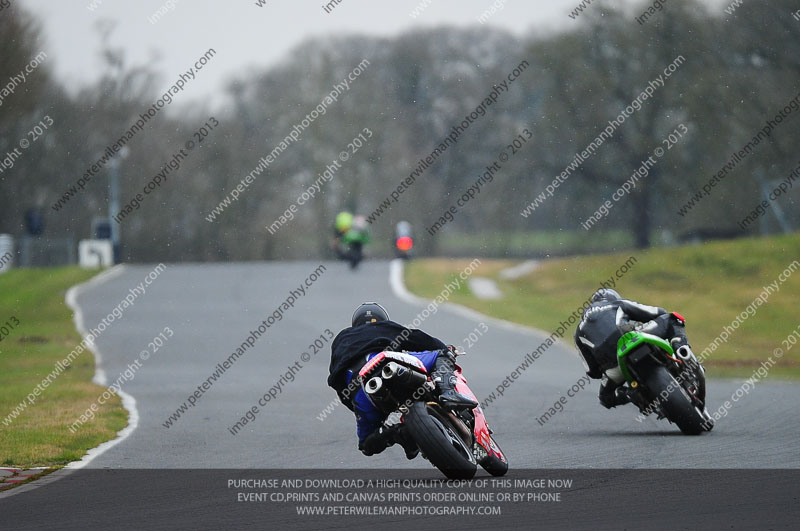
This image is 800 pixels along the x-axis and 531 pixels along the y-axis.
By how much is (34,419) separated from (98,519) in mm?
6698

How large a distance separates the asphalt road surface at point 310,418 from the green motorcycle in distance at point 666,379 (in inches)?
8.1

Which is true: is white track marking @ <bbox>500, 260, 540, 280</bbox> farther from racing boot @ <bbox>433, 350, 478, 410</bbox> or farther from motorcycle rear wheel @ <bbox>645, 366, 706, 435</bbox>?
racing boot @ <bbox>433, 350, 478, 410</bbox>

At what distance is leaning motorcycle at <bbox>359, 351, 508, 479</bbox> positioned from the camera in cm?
775

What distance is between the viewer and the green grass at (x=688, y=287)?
26.2 m


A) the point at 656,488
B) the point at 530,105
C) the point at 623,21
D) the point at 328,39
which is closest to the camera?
the point at 656,488

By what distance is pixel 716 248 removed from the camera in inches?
1367

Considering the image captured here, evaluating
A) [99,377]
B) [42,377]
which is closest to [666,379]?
[99,377]

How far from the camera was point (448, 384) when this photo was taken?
26.8 ft

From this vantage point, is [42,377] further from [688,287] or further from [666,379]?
[688,287]

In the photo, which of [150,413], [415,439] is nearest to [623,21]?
[150,413]

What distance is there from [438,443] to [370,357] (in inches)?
43.3

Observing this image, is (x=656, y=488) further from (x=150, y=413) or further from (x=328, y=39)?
(x=328, y=39)

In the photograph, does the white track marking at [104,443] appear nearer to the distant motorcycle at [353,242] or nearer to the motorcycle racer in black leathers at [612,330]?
the motorcycle racer in black leathers at [612,330]

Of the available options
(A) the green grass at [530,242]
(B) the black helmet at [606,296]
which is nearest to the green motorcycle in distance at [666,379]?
(B) the black helmet at [606,296]
